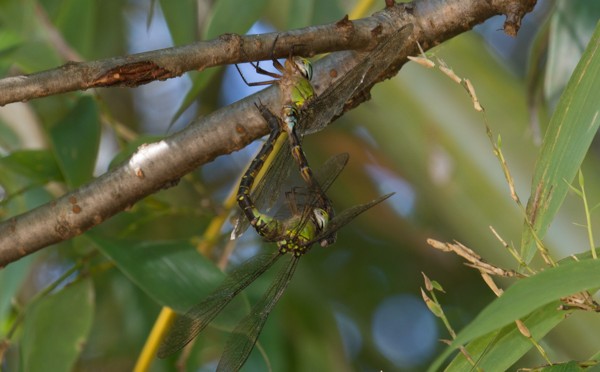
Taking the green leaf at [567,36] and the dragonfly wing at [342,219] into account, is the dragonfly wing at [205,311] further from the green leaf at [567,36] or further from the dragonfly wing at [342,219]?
the green leaf at [567,36]

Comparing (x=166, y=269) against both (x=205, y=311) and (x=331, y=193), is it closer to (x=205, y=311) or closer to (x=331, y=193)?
(x=205, y=311)

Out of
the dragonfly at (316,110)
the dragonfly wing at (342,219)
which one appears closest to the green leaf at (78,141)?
the dragonfly at (316,110)

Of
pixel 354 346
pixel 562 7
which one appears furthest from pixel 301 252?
pixel 354 346

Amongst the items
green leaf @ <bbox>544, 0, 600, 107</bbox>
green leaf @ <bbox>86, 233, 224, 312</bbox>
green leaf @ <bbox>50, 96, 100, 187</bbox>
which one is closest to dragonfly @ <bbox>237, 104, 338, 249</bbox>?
green leaf @ <bbox>86, 233, 224, 312</bbox>

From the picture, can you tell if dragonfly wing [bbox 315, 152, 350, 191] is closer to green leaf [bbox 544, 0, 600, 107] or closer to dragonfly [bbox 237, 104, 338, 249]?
dragonfly [bbox 237, 104, 338, 249]

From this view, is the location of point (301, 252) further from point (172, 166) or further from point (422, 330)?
point (422, 330)

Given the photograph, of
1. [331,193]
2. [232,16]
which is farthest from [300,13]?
[331,193]

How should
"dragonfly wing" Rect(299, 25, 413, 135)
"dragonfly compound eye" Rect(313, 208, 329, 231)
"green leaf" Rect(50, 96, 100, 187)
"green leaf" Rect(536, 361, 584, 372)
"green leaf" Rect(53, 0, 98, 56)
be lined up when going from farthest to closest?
"green leaf" Rect(53, 0, 98, 56) → "green leaf" Rect(50, 96, 100, 187) → "dragonfly compound eye" Rect(313, 208, 329, 231) → "dragonfly wing" Rect(299, 25, 413, 135) → "green leaf" Rect(536, 361, 584, 372)
